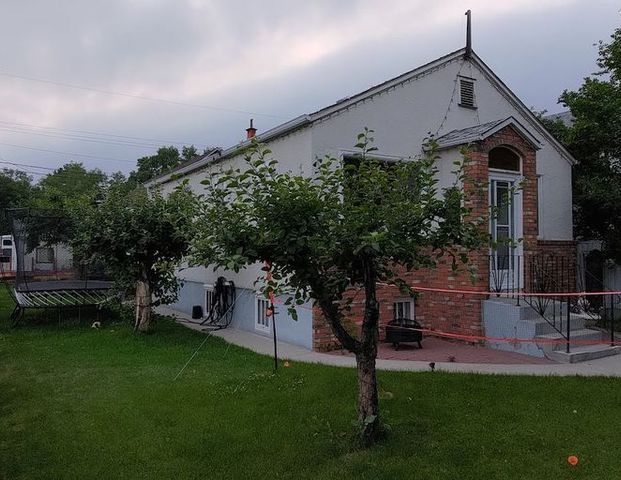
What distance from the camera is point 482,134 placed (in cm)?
859

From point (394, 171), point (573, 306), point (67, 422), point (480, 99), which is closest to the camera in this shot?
point (394, 171)

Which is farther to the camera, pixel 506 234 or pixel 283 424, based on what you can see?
pixel 506 234

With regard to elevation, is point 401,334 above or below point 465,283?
below

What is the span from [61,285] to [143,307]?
3.09 m

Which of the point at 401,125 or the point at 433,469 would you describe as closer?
the point at 433,469

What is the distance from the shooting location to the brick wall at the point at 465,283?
8367 millimetres

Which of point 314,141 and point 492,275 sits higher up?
point 314,141

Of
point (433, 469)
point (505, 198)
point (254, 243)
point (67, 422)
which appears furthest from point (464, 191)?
point (67, 422)

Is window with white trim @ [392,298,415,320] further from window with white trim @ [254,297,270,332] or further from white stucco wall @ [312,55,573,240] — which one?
window with white trim @ [254,297,270,332]

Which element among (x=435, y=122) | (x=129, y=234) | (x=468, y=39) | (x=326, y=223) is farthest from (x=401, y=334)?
(x=468, y=39)

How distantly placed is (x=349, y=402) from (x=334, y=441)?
42.1 inches

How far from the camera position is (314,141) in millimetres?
8438

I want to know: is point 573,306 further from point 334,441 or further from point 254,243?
point 254,243

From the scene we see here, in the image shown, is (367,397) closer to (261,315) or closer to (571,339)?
(571,339)
